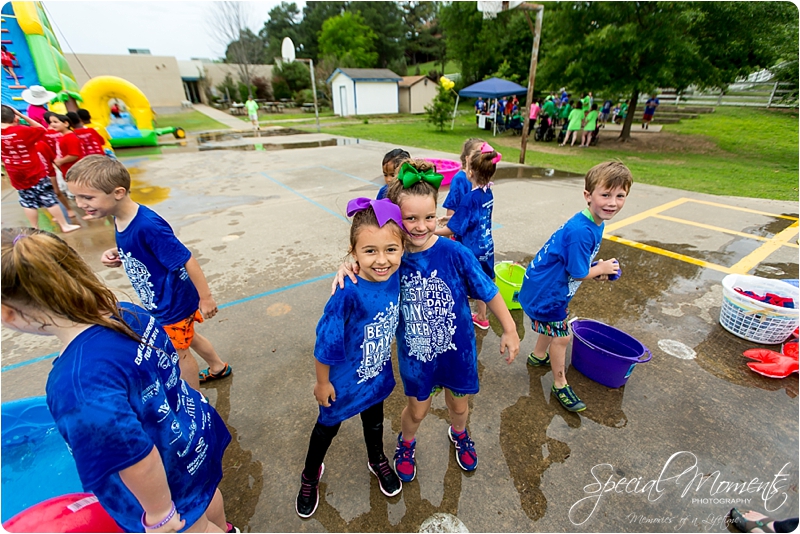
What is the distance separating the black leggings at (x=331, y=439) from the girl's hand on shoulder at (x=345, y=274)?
78 cm

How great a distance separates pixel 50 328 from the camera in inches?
45.8

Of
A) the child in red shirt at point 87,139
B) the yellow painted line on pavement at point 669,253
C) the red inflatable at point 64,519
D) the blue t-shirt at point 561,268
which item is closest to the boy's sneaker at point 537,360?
the blue t-shirt at point 561,268

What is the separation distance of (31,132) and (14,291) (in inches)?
267

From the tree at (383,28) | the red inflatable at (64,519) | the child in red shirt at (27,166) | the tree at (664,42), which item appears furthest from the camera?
the tree at (383,28)

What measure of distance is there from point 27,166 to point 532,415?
771 centimetres

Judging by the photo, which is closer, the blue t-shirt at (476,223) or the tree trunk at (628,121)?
the blue t-shirt at (476,223)

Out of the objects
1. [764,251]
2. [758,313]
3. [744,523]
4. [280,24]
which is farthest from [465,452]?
[280,24]

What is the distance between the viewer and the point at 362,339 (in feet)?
5.86

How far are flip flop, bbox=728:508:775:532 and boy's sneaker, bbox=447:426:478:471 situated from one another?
1.37m

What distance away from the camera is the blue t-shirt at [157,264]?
87.5 inches

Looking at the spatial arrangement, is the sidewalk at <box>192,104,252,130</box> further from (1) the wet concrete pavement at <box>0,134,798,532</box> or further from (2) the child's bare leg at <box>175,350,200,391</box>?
(2) the child's bare leg at <box>175,350,200,391</box>

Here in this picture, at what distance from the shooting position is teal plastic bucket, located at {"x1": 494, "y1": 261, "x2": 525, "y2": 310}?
12.5 feet

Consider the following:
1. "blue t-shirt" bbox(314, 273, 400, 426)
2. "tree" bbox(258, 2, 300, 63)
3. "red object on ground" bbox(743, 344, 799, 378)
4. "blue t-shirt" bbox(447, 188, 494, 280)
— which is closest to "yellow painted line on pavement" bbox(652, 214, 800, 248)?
"red object on ground" bbox(743, 344, 799, 378)

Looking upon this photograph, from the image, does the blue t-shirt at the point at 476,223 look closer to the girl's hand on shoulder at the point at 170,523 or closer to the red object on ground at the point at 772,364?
the red object on ground at the point at 772,364
